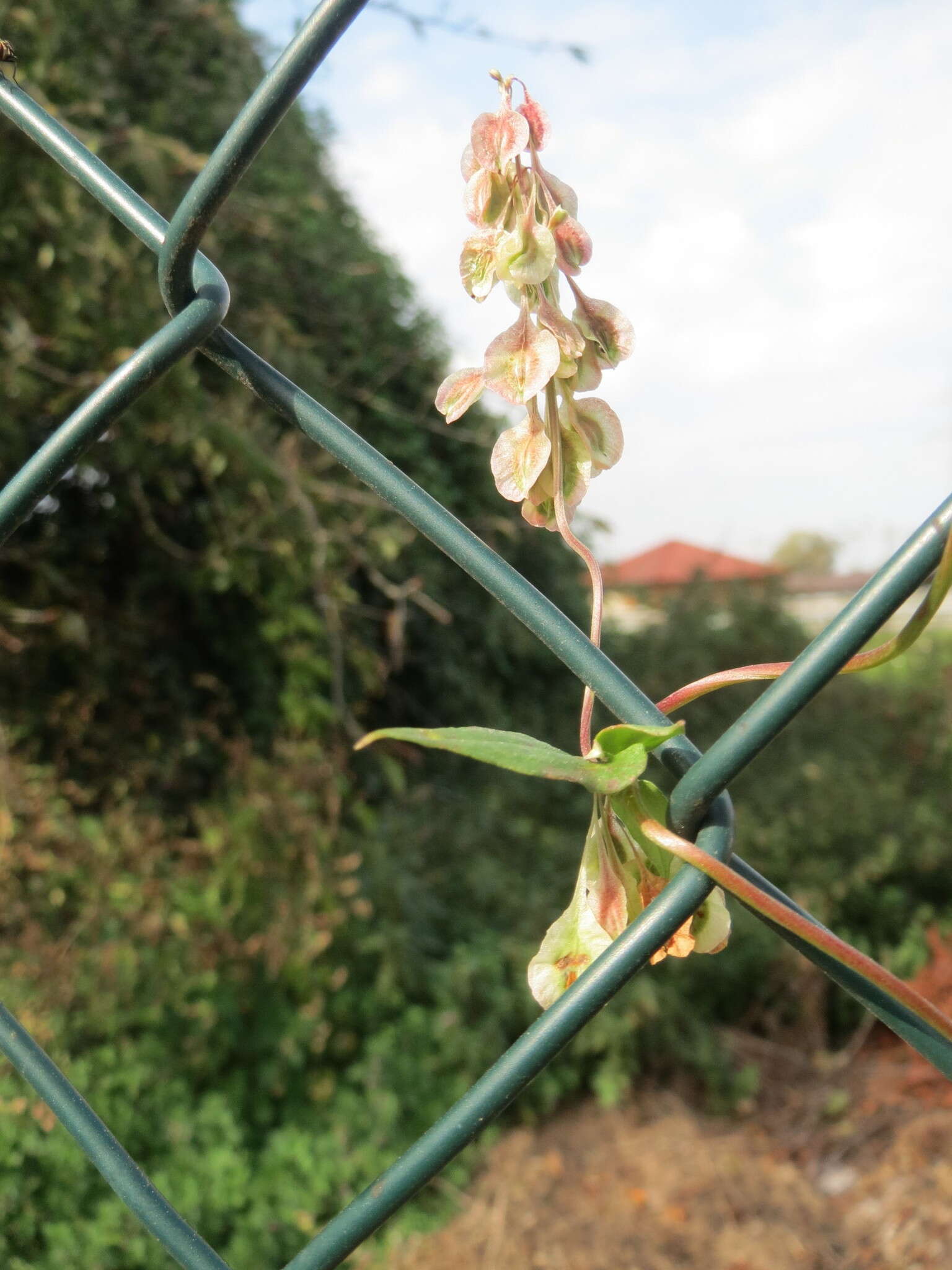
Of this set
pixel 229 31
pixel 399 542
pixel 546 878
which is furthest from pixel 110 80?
pixel 546 878

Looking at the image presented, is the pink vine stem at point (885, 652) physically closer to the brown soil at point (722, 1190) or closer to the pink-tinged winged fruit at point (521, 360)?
the pink-tinged winged fruit at point (521, 360)

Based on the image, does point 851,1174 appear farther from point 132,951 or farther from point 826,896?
point 132,951

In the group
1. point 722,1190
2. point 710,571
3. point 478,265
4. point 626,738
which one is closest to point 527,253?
point 478,265

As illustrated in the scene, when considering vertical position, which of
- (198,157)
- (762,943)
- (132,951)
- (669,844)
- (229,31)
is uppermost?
(229,31)

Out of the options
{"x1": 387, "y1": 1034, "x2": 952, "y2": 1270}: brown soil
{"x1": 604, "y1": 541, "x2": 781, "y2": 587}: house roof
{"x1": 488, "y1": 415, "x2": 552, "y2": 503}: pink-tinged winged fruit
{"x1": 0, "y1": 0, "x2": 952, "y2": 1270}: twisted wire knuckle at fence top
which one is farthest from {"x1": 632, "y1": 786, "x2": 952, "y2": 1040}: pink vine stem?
{"x1": 604, "y1": 541, "x2": 781, "y2": 587}: house roof

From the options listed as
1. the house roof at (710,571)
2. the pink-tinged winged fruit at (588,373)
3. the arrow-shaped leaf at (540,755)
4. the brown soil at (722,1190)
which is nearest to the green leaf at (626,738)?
the arrow-shaped leaf at (540,755)
